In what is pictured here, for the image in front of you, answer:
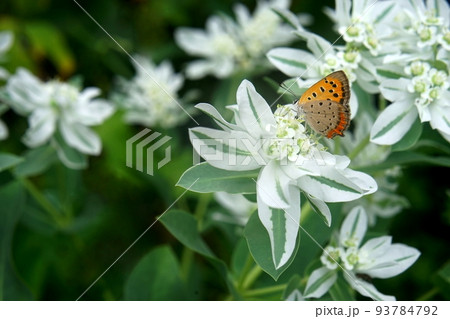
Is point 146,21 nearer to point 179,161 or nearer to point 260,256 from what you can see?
point 179,161

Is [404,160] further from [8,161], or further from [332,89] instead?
[8,161]

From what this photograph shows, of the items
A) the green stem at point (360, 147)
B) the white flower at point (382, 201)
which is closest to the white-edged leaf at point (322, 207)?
the green stem at point (360, 147)

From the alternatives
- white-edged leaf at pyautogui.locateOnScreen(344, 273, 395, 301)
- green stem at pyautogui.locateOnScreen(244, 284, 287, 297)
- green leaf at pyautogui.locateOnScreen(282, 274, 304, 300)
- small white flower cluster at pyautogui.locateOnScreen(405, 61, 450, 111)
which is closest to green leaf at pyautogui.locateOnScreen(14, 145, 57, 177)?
green stem at pyautogui.locateOnScreen(244, 284, 287, 297)

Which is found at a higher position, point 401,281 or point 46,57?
point 46,57

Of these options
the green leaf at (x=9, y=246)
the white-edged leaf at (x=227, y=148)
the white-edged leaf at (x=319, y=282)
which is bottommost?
the white-edged leaf at (x=319, y=282)

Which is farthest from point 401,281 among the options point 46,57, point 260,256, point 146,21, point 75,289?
point 46,57

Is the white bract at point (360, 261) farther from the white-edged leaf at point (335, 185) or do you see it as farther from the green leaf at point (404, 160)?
the white-edged leaf at point (335, 185)

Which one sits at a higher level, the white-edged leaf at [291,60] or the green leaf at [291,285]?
the white-edged leaf at [291,60]
